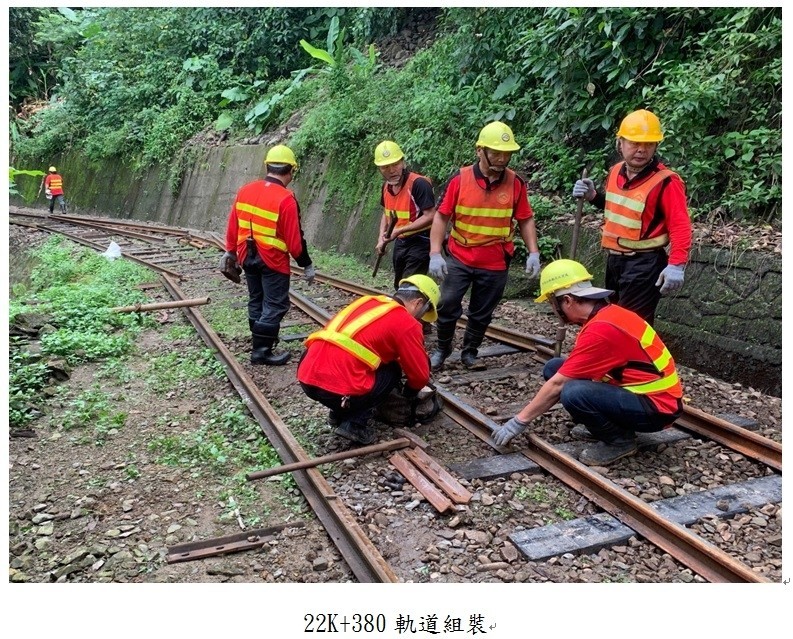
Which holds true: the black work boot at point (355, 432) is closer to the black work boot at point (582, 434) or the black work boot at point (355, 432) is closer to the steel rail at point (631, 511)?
the steel rail at point (631, 511)

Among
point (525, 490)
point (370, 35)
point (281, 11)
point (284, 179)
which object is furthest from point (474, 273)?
point (281, 11)

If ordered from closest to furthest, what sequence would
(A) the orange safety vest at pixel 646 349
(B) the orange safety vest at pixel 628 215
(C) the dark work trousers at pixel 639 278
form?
(A) the orange safety vest at pixel 646 349 < (B) the orange safety vest at pixel 628 215 < (C) the dark work trousers at pixel 639 278

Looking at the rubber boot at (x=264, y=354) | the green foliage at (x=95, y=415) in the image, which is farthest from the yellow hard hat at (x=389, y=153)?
the green foliage at (x=95, y=415)

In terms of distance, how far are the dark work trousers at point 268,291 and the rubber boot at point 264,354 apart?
51 millimetres

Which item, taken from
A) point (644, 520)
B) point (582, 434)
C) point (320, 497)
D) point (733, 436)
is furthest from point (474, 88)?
point (644, 520)

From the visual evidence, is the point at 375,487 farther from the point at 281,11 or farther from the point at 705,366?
the point at 281,11

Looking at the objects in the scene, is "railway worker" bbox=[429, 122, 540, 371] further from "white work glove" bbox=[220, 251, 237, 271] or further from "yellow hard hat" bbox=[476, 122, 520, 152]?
"white work glove" bbox=[220, 251, 237, 271]

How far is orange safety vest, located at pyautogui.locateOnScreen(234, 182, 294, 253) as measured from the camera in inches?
232

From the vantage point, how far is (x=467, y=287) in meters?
5.77

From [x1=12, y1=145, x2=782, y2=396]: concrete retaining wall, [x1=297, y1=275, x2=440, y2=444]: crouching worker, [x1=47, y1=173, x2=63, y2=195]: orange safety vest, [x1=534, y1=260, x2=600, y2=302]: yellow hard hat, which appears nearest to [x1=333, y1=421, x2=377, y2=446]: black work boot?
[x1=297, y1=275, x2=440, y2=444]: crouching worker

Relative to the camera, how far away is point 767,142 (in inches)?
251

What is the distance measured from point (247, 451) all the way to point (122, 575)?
1297mm

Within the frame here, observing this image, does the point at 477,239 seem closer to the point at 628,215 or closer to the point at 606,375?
the point at 628,215

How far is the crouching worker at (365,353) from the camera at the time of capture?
165 inches
